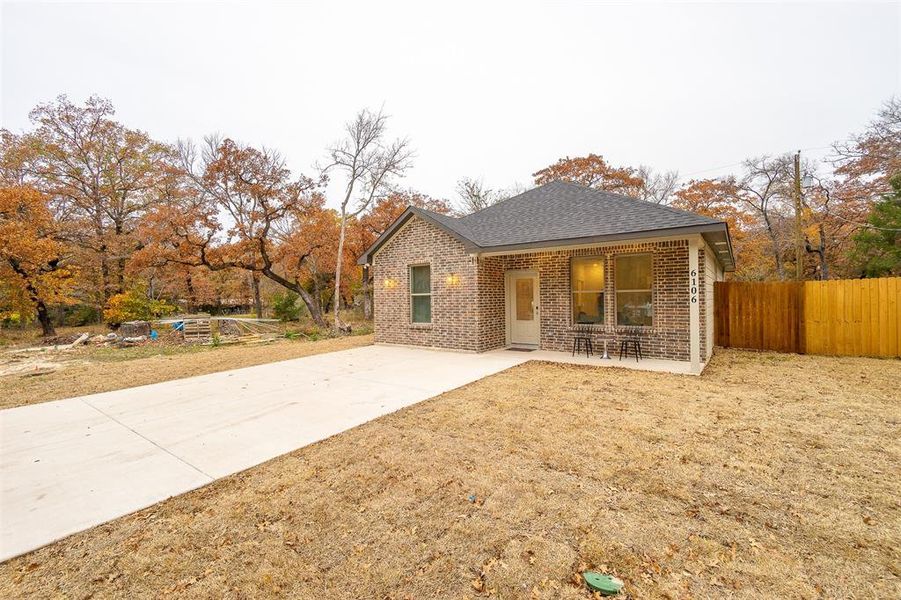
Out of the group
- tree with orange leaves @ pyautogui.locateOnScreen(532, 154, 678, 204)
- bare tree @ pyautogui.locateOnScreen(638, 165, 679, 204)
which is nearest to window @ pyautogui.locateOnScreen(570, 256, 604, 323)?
tree with orange leaves @ pyautogui.locateOnScreen(532, 154, 678, 204)

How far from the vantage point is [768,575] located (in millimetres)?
1975

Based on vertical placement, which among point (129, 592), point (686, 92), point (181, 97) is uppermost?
point (181, 97)

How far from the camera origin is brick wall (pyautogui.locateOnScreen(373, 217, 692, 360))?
807 centimetres

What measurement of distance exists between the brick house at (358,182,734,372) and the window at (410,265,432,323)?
0.03 meters

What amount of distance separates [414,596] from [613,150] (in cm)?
2967

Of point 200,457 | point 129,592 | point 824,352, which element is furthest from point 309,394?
point 824,352

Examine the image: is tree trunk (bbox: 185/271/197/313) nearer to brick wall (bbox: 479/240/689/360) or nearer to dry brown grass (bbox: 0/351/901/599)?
brick wall (bbox: 479/240/689/360)

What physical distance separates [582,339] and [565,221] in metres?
3.03

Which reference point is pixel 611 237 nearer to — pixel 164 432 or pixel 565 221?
pixel 565 221

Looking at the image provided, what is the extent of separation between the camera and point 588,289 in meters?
9.13

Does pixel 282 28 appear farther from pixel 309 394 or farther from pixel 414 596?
pixel 414 596

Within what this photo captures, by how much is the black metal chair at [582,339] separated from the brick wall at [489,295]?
214 millimetres

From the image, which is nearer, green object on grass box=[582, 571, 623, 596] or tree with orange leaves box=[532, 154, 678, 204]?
green object on grass box=[582, 571, 623, 596]

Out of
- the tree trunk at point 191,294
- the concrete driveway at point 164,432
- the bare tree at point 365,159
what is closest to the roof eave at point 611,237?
the concrete driveway at point 164,432
